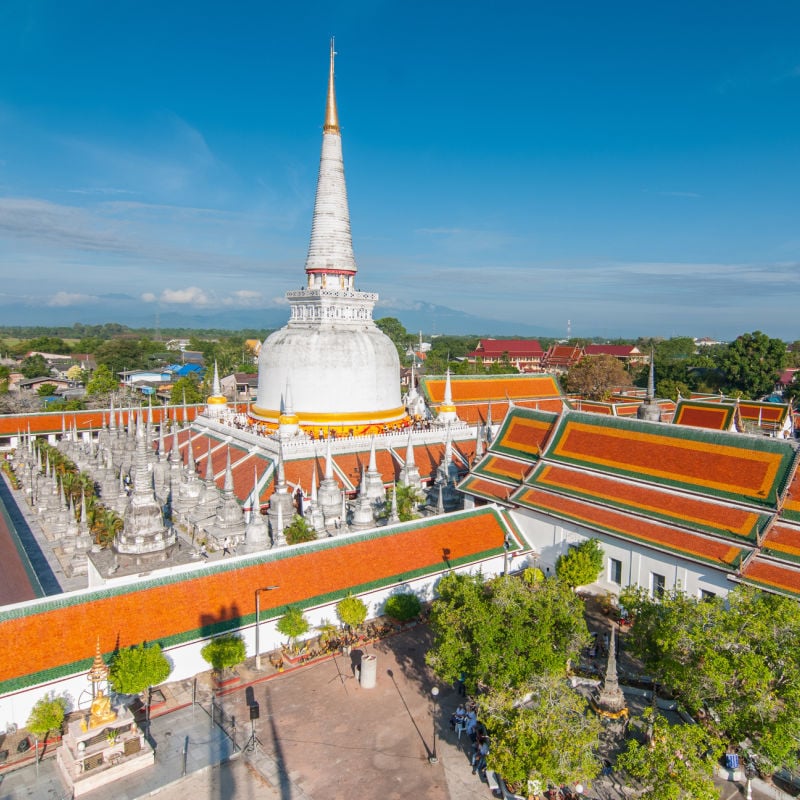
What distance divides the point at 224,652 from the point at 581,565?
42.4 feet

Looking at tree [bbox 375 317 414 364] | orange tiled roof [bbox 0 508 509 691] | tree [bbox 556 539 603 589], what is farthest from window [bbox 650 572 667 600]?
tree [bbox 375 317 414 364]

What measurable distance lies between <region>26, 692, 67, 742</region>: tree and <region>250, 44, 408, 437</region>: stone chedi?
21648 mm

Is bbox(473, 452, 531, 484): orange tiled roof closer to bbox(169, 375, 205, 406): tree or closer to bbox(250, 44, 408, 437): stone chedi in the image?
bbox(250, 44, 408, 437): stone chedi

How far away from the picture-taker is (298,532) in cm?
Answer: 2591

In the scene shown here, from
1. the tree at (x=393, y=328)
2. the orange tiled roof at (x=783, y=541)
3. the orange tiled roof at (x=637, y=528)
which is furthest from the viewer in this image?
the tree at (x=393, y=328)

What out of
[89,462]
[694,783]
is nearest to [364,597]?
[694,783]

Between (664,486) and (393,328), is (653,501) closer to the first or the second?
(664,486)

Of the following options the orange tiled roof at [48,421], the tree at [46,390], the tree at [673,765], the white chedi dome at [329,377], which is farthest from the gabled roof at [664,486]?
the tree at [46,390]

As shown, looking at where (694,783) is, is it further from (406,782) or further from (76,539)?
(76,539)

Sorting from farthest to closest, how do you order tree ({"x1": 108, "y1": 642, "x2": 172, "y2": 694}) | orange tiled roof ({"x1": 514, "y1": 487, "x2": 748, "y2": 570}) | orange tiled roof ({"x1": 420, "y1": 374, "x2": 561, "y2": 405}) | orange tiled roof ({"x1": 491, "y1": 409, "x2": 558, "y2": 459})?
orange tiled roof ({"x1": 420, "y1": 374, "x2": 561, "y2": 405}), orange tiled roof ({"x1": 491, "y1": 409, "x2": 558, "y2": 459}), orange tiled roof ({"x1": 514, "y1": 487, "x2": 748, "y2": 570}), tree ({"x1": 108, "y1": 642, "x2": 172, "y2": 694})

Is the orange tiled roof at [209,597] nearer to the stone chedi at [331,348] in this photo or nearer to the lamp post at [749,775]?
the lamp post at [749,775]

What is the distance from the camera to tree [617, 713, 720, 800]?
40.0 feet

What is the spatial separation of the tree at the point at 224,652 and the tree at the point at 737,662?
38.8ft

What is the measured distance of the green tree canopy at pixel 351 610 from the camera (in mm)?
20156
